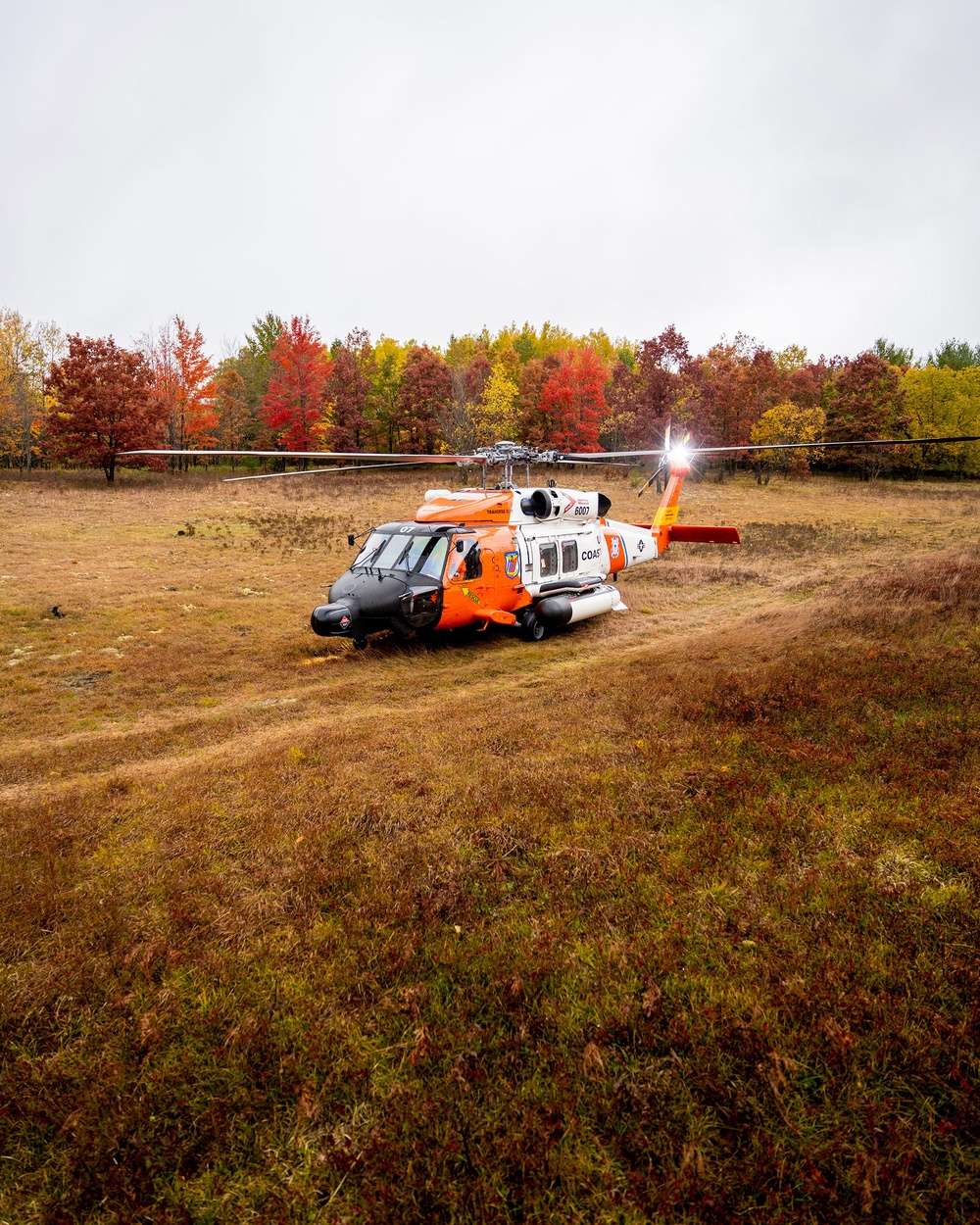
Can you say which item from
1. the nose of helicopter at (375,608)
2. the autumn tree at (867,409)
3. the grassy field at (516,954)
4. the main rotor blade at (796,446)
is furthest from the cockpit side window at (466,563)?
the autumn tree at (867,409)

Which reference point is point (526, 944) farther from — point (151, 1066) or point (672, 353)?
point (672, 353)

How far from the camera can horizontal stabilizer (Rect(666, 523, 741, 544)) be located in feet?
56.4

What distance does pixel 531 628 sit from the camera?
46.0 ft

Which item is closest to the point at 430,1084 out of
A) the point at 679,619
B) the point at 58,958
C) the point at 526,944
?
the point at 526,944

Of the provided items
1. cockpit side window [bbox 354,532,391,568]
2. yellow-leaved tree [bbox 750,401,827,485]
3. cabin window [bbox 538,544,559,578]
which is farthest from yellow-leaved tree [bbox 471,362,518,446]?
cockpit side window [bbox 354,532,391,568]

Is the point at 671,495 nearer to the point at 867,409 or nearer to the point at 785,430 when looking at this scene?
the point at 785,430

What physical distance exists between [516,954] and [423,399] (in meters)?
48.1

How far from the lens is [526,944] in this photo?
368cm

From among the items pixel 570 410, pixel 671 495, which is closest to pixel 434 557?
pixel 671 495

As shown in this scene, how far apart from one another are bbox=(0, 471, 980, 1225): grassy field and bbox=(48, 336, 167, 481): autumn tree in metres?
31.0

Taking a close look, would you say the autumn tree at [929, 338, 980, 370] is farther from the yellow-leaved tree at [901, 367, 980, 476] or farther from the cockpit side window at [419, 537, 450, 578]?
the cockpit side window at [419, 537, 450, 578]

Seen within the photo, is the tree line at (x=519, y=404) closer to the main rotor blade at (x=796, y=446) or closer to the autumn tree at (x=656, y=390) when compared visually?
the autumn tree at (x=656, y=390)

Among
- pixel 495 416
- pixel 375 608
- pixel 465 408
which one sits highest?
pixel 465 408

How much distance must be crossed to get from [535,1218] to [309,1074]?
122 cm
